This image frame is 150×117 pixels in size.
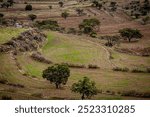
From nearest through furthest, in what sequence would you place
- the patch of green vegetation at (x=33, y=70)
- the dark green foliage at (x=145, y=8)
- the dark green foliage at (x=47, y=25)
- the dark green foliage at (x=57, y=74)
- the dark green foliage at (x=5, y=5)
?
the dark green foliage at (x=57, y=74), the patch of green vegetation at (x=33, y=70), the dark green foliage at (x=47, y=25), the dark green foliage at (x=145, y=8), the dark green foliage at (x=5, y=5)

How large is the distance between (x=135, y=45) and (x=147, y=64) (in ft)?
81.4

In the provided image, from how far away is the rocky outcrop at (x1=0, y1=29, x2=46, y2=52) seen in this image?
8462 centimetres

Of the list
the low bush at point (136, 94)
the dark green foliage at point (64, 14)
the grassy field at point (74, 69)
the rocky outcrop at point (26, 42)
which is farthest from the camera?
the dark green foliage at point (64, 14)

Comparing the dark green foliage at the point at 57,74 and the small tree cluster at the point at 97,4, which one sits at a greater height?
the dark green foliage at the point at 57,74

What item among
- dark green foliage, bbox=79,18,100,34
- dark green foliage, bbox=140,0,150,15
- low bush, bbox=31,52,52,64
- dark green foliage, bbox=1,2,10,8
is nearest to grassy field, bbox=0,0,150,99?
low bush, bbox=31,52,52,64

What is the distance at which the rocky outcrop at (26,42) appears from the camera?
84625mm

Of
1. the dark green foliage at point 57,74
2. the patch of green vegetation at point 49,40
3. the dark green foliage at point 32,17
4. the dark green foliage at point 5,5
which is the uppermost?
the dark green foliage at point 57,74

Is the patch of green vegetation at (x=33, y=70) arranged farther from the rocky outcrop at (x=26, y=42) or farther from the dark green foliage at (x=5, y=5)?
the dark green foliage at (x=5, y=5)

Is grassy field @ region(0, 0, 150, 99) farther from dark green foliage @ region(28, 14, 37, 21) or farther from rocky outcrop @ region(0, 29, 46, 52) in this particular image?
dark green foliage @ region(28, 14, 37, 21)

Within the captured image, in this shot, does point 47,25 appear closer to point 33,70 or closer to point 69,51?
point 69,51

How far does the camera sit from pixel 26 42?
298 ft

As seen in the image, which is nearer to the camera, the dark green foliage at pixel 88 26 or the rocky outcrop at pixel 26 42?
the rocky outcrop at pixel 26 42

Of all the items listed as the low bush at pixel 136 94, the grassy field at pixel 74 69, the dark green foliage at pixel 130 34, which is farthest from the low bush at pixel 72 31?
the low bush at pixel 136 94

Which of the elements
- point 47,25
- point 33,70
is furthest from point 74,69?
point 47,25
